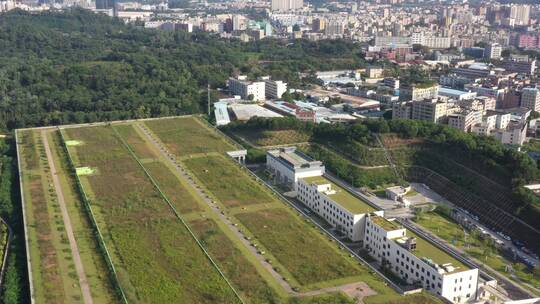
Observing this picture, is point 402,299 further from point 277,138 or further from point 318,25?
point 318,25

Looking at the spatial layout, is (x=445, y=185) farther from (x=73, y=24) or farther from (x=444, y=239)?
(x=73, y=24)

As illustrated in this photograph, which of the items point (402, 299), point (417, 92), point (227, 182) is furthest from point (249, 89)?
point (402, 299)

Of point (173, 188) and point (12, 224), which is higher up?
point (173, 188)

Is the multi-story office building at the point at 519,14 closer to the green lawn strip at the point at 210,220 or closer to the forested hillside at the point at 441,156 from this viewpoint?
the forested hillside at the point at 441,156

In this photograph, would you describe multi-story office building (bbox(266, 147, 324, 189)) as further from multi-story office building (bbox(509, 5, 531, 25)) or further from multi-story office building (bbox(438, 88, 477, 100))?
multi-story office building (bbox(509, 5, 531, 25))

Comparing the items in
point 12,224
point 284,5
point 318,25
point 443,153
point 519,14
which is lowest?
point 12,224

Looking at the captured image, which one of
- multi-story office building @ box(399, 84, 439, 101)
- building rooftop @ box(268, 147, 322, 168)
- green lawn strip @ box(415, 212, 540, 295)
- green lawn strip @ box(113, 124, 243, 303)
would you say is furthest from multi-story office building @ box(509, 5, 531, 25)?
green lawn strip @ box(113, 124, 243, 303)

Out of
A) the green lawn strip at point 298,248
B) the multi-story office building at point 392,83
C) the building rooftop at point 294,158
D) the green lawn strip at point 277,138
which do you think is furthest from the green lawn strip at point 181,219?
the multi-story office building at point 392,83
